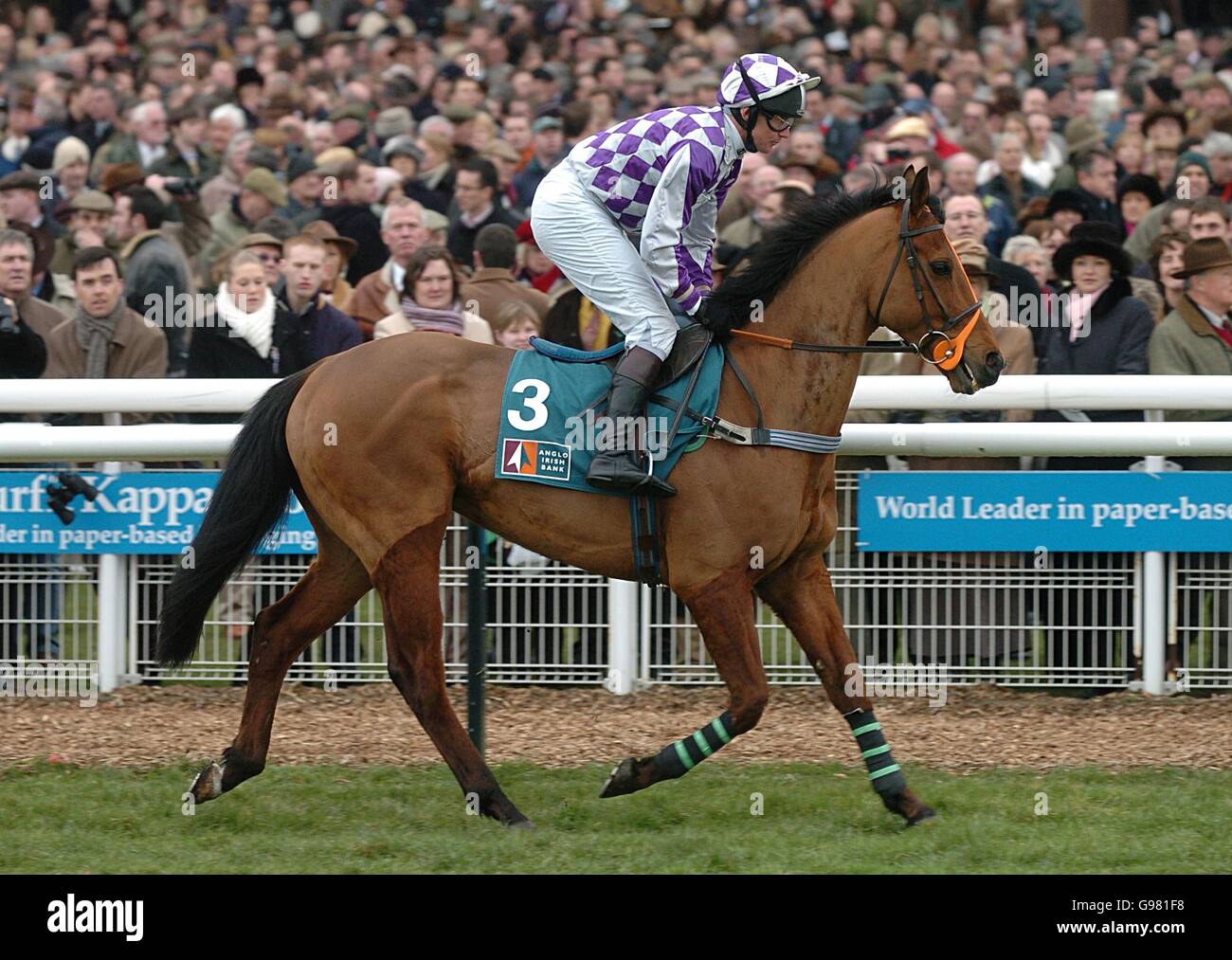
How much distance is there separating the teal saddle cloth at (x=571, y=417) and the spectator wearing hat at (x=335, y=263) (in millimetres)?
3033

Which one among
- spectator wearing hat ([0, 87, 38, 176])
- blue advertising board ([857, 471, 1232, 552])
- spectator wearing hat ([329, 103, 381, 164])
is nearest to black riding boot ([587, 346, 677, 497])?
blue advertising board ([857, 471, 1232, 552])

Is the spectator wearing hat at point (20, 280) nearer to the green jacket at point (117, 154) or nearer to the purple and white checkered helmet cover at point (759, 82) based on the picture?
the purple and white checkered helmet cover at point (759, 82)

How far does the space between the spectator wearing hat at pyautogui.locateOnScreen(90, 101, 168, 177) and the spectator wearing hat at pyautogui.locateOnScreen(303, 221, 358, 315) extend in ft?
13.2

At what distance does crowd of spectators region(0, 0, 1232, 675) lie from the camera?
7562 millimetres

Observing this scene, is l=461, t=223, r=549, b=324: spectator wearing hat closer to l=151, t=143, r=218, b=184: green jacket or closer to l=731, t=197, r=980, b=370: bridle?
l=731, t=197, r=980, b=370: bridle

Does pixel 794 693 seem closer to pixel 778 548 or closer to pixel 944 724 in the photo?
pixel 944 724

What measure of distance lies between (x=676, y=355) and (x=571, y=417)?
35 centimetres

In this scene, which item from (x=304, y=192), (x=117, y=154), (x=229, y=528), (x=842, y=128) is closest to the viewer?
(x=229, y=528)

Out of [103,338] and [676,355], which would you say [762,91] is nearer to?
[676,355]

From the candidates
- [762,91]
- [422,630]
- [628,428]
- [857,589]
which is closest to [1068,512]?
[857,589]

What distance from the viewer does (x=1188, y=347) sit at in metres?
7.13

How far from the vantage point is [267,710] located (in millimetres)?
5684
